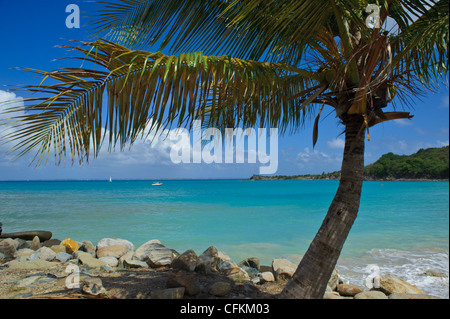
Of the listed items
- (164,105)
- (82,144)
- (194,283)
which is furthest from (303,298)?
(82,144)

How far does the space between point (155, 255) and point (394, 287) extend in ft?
13.1

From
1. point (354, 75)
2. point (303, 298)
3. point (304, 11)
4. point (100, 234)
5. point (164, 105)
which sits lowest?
point (100, 234)

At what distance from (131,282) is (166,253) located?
1486 millimetres

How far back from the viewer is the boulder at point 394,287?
475 centimetres

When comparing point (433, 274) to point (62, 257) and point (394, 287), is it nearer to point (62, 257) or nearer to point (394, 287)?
point (394, 287)

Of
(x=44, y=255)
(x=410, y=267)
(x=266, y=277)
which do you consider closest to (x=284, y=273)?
(x=266, y=277)

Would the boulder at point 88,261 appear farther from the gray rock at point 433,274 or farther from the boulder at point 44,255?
the gray rock at point 433,274

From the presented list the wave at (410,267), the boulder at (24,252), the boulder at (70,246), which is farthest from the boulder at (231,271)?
the boulder at (24,252)

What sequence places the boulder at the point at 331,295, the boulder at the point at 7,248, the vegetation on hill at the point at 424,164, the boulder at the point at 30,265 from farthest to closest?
1. the vegetation on hill at the point at 424,164
2. the boulder at the point at 7,248
3. the boulder at the point at 30,265
4. the boulder at the point at 331,295

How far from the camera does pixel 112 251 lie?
255 inches

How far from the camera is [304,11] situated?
2594 millimetres

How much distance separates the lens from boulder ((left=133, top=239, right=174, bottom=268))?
5102mm

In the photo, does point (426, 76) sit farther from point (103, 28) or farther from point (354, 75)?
point (103, 28)

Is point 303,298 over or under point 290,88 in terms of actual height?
under
